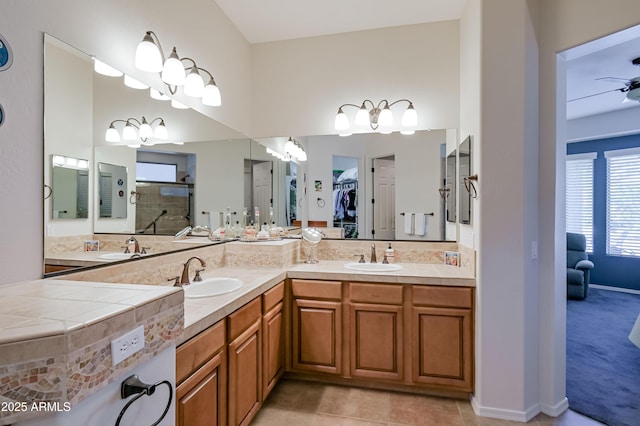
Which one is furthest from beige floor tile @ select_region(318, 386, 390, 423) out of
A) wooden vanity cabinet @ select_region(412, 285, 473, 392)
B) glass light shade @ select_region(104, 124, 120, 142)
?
glass light shade @ select_region(104, 124, 120, 142)

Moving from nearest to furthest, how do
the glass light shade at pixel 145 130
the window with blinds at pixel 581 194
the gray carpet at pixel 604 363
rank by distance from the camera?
the glass light shade at pixel 145 130
the gray carpet at pixel 604 363
the window with blinds at pixel 581 194

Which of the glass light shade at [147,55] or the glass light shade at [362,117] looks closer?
the glass light shade at [147,55]

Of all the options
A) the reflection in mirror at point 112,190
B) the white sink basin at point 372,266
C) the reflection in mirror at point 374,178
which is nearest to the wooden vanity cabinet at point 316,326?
the white sink basin at point 372,266

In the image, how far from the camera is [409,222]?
2.93 metres

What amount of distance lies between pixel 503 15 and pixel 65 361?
9.23 ft

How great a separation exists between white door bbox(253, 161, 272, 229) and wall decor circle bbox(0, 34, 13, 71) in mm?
1978

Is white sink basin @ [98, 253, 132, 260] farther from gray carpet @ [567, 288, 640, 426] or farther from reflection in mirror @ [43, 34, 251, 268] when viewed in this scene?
gray carpet @ [567, 288, 640, 426]

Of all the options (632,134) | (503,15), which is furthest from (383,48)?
(632,134)

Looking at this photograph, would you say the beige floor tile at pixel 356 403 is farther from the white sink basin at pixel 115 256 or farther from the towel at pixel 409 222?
the white sink basin at pixel 115 256

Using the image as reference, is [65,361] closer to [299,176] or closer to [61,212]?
[61,212]

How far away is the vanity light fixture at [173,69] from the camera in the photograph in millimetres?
1771

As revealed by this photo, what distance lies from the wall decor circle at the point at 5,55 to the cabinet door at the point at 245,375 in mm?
1505

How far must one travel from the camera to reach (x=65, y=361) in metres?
0.70

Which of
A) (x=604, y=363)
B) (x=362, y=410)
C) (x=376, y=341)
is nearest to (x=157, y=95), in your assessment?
(x=376, y=341)
